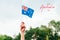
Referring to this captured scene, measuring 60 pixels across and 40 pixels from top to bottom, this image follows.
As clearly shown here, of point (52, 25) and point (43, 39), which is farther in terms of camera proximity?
point (43, 39)

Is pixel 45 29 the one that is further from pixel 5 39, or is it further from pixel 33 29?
pixel 5 39

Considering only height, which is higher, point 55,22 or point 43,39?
point 55,22

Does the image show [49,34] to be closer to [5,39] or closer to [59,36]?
[59,36]

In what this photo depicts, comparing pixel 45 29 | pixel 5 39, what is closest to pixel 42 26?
pixel 45 29

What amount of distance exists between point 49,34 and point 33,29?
6.75m

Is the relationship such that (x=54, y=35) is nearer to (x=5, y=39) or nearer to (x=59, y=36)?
(x=59, y=36)

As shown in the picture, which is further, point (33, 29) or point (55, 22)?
point (33, 29)

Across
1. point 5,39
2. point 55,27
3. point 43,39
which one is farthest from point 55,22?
point 5,39

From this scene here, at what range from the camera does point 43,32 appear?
96188mm

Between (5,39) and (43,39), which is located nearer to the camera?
(5,39)

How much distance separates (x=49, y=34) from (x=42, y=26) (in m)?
3.64

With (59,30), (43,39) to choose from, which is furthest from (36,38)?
(59,30)

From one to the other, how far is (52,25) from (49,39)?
5.49 m

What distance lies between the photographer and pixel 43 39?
9706 centimetres
